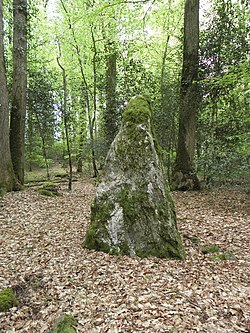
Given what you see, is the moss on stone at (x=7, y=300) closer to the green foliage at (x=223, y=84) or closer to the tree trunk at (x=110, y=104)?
the green foliage at (x=223, y=84)

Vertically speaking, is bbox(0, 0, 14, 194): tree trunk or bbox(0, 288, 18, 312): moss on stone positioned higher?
bbox(0, 0, 14, 194): tree trunk

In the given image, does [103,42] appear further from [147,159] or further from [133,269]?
[133,269]

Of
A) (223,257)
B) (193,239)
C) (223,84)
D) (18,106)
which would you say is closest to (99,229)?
(193,239)

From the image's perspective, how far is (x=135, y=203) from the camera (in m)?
4.36

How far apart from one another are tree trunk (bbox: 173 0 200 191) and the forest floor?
334 cm

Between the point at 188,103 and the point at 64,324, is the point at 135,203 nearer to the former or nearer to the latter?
the point at 64,324

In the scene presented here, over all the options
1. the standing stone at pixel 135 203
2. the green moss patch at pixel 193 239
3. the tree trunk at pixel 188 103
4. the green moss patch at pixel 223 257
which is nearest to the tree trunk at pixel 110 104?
the tree trunk at pixel 188 103

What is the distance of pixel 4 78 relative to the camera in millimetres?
8367

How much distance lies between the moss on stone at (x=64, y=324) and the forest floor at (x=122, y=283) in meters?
0.08

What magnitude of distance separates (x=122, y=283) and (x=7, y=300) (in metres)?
1.42

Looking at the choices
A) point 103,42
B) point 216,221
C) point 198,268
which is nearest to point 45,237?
point 198,268

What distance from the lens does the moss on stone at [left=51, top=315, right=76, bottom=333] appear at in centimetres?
253

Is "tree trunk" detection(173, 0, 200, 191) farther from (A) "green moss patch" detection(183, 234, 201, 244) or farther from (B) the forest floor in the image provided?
(A) "green moss patch" detection(183, 234, 201, 244)

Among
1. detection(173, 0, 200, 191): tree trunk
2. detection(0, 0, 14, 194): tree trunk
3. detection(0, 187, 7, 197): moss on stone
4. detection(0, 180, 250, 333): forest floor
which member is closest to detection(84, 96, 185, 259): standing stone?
detection(0, 180, 250, 333): forest floor
